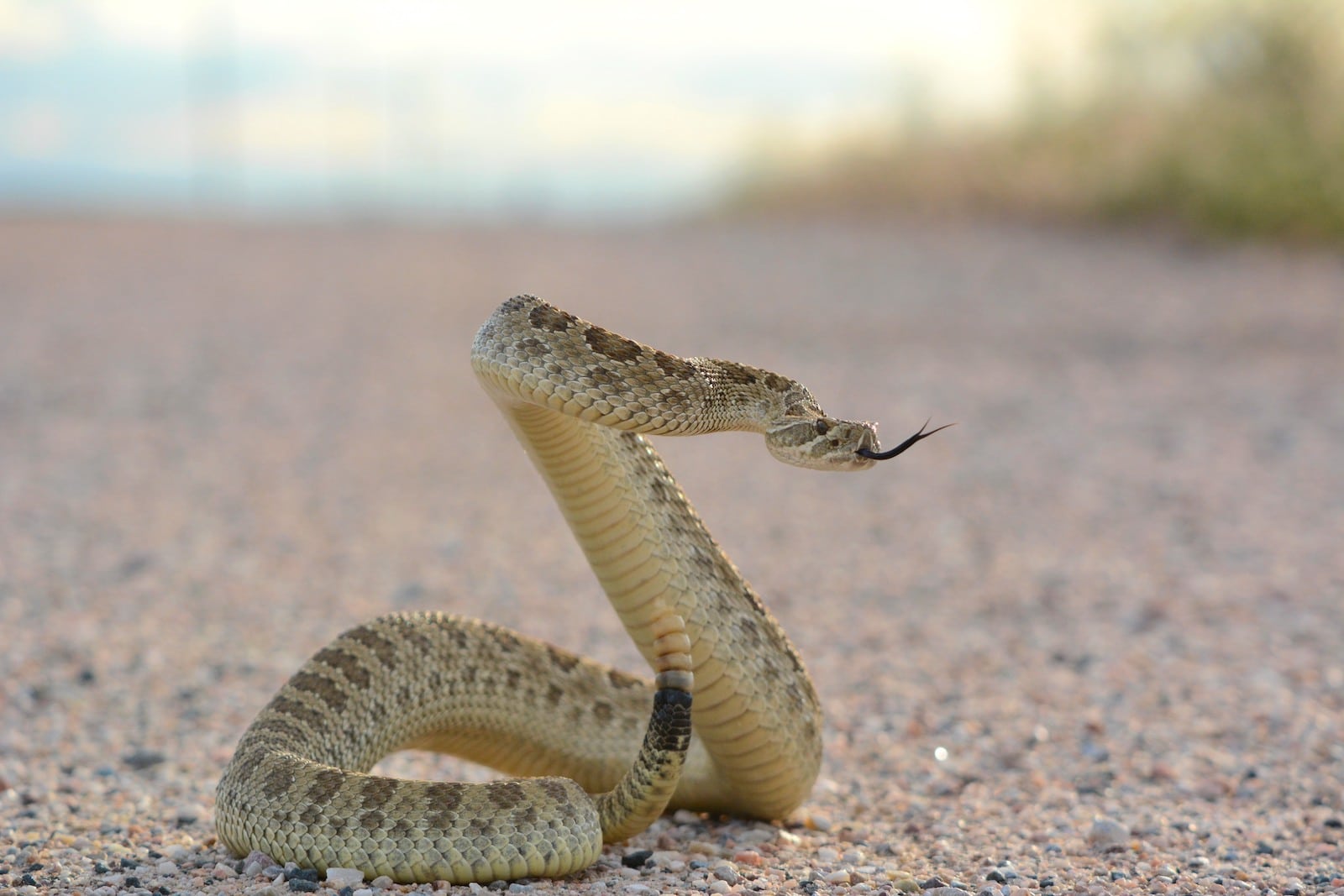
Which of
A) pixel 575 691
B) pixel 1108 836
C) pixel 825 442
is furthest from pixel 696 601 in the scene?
pixel 1108 836

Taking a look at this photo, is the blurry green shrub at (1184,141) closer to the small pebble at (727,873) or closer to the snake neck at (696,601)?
the snake neck at (696,601)

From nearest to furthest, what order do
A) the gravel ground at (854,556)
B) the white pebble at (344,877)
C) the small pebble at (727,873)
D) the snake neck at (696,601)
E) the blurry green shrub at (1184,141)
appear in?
the white pebble at (344,877), the small pebble at (727,873), the snake neck at (696,601), the gravel ground at (854,556), the blurry green shrub at (1184,141)

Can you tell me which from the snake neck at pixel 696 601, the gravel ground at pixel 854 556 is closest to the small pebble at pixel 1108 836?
the gravel ground at pixel 854 556

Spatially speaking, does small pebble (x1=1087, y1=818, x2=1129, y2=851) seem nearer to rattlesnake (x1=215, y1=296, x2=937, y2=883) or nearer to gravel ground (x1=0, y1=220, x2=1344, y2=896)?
gravel ground (x1=0, y1=220, x2=1344, y2=896)

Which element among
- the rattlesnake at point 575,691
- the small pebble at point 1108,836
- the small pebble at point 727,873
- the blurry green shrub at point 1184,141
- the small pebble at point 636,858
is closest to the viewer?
A: the rattlesnake at point 575,691

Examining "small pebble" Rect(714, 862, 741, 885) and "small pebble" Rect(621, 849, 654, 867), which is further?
"small pebble" Rect(621, 849, 654, 867)

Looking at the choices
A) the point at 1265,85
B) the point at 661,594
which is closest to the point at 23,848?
the point at 661,594

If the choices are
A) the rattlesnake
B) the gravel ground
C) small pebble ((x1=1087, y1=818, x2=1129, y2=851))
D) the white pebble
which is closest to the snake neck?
the rattlesnake

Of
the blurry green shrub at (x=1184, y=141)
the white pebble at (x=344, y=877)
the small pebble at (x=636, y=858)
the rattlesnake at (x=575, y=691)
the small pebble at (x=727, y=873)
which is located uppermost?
the blurry green shrub at (x=1184, y=141)
